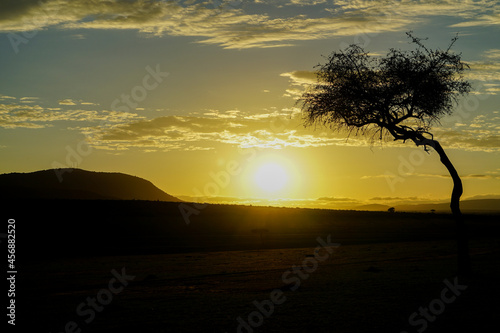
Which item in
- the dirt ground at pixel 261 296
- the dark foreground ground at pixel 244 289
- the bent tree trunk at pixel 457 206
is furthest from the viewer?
the bent tree trunk at pixel 457 206

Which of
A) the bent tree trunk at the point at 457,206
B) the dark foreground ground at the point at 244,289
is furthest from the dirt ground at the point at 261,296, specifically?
the bent tree trunk at the point at 457,206

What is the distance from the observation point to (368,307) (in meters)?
14.8

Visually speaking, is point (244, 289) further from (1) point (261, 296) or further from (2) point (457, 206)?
(2) point (457, 206)

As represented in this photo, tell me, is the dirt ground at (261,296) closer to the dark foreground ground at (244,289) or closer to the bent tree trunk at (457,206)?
the dark foreground ground at (244,289)

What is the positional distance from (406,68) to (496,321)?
13.3m

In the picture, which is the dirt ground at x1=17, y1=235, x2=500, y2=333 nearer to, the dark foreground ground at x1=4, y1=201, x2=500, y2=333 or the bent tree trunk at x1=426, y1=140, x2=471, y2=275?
the dark foreground ground at x1=4, y1=201, x2=500, y2=333

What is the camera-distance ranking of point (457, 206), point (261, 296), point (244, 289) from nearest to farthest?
1. point (261, 296)
2. point (244, 289)
3. point (457, 206)

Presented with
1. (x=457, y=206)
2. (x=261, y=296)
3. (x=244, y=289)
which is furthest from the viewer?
(x=457, y=206)

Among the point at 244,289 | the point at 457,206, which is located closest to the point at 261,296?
the point at 244,289

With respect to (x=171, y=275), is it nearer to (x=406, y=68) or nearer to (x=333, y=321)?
(x=333, y=321)

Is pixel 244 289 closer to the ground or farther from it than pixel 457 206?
closer to the ground

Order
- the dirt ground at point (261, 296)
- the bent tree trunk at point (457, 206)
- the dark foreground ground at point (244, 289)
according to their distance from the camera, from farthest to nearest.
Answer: the bent tree trunk at point (457, 206)
the dark foreground ground at point (244, 289)
the dirt ground at point (261, 296)

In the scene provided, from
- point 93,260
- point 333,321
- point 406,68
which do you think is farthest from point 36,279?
point 406,68

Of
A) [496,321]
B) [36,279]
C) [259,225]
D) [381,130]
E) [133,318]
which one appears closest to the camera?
[496,321]
